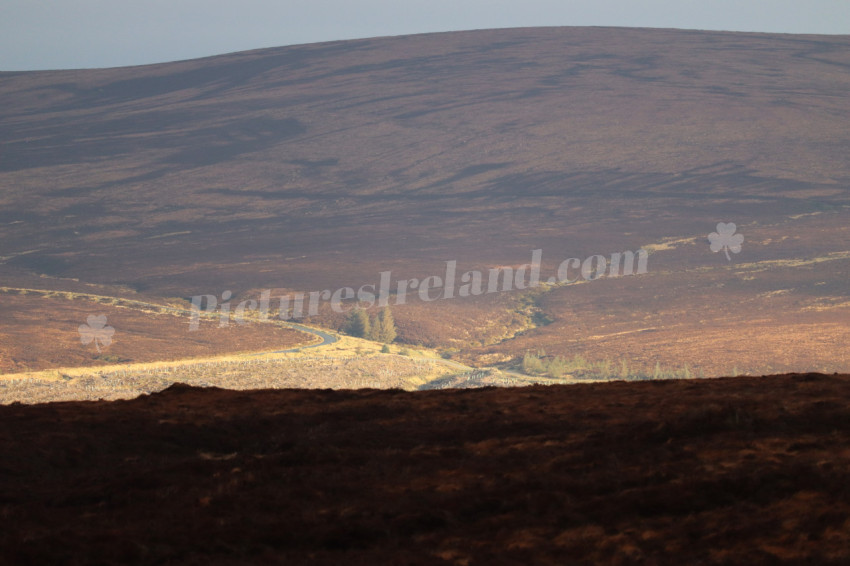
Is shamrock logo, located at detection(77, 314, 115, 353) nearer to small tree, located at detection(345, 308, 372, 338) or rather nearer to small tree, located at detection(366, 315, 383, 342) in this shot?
small tree, located at detection(345, 308, 372, 338)

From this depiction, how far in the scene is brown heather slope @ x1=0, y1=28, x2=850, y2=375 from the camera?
7350 centimetres

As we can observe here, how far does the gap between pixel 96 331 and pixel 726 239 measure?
199 ft

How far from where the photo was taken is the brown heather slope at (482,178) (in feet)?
241

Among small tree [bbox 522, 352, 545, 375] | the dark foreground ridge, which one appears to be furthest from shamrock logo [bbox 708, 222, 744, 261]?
the dark foreground ridge

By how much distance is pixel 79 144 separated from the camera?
479 feet

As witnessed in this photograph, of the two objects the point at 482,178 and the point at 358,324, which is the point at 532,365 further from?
the point at 482,178

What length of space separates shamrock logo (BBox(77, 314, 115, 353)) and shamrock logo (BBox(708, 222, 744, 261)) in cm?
5453

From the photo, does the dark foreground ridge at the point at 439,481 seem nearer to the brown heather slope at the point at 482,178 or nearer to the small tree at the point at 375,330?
the brown heather slope at the point at 482,178

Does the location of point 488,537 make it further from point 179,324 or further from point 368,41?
point 368,41

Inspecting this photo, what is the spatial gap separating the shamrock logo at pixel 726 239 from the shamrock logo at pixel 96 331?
5453 cm

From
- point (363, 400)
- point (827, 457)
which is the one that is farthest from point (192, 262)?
point (827, 457)

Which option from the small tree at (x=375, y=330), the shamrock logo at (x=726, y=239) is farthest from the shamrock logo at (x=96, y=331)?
the shamrock logo at (x=726, y=239)

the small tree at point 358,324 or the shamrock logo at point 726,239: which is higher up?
the shamrock logo at point 726,239

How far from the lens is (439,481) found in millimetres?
11617
